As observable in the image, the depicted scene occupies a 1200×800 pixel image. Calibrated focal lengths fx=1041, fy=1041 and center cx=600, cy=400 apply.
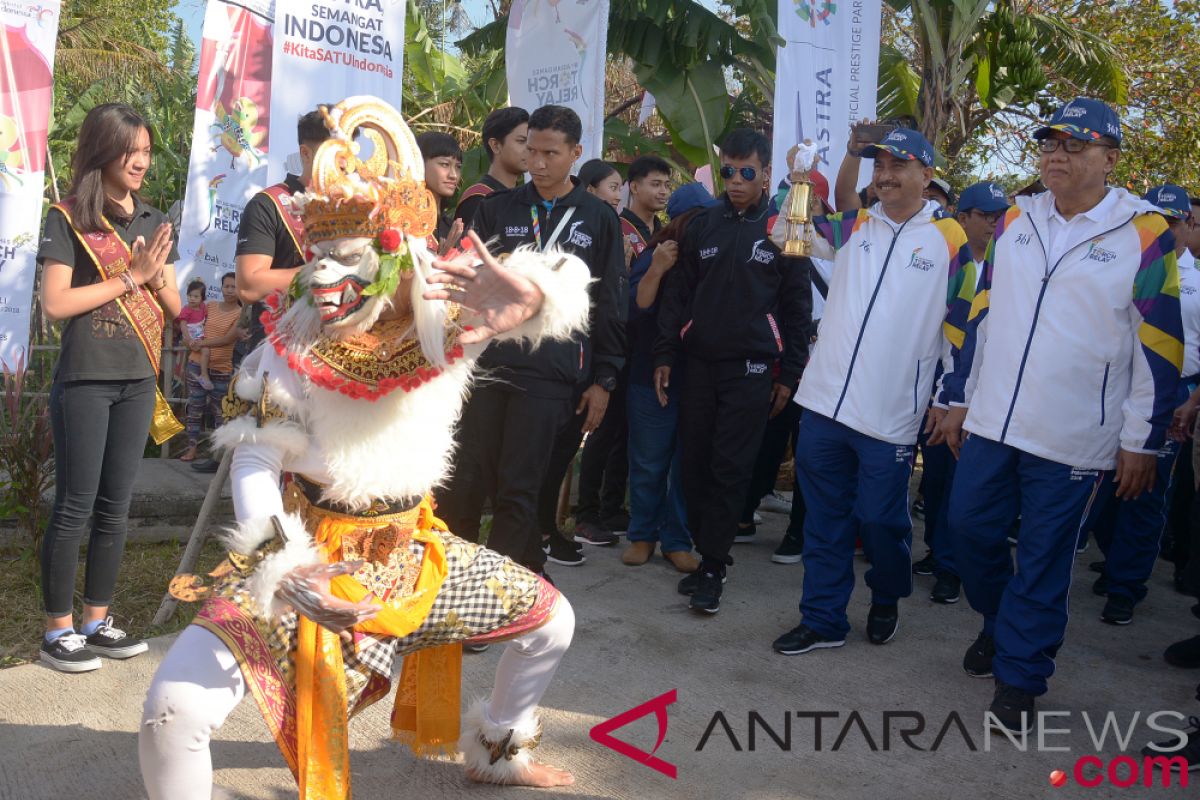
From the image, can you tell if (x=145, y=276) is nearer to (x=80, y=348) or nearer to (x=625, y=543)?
(x=80, y=348)

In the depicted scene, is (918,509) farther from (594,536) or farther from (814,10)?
(814,10)

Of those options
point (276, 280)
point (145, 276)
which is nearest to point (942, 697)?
point (276, 280)

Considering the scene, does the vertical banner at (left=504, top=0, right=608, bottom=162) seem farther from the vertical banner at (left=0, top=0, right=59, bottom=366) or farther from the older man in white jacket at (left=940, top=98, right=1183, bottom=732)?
the older man in white jacket at (left=940, top=98, right=1183, bottom=732)

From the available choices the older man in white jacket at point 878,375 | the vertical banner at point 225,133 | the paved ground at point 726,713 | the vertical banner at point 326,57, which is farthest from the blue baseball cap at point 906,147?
the vertical banner at point 225,133

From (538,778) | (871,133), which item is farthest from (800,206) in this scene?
(538,778)

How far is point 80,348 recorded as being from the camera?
399cm

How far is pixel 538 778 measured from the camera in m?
3.30

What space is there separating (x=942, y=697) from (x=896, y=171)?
2175 mm

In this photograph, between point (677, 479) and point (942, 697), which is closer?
point (942, 697)

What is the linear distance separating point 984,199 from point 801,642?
10.4 ft

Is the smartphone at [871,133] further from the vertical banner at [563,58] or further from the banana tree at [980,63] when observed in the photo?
the banana tree at [980,63]

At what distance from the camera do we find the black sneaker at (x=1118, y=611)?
5172mm

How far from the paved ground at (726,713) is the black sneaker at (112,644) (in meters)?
0.07

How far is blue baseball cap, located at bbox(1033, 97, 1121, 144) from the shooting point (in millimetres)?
3795
